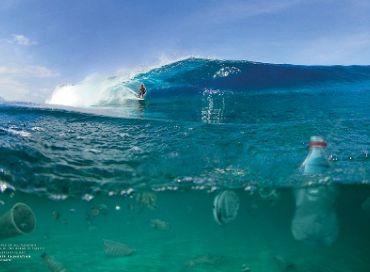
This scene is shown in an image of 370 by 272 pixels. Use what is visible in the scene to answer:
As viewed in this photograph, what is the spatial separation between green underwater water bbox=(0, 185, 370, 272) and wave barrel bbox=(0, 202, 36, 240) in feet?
19.7

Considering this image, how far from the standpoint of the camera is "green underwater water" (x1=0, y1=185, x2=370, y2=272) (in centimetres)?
2119

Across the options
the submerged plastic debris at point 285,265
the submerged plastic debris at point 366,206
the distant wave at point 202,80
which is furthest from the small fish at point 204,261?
the submerged plastic debris at point 366,206

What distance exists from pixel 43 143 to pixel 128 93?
3.58 m

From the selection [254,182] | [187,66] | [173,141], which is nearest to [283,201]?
[254,182]

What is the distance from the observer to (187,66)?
1201cm

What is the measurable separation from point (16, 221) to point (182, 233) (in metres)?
31.7

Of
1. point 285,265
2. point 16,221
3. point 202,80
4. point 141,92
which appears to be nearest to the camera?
point 16,221

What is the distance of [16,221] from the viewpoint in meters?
11.3

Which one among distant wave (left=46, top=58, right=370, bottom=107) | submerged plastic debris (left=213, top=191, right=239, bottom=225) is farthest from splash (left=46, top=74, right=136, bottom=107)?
submerged plastic debris (left=213, top=191, right=239, bottom=225)

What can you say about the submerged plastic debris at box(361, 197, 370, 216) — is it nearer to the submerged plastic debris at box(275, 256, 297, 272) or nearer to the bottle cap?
the submerged plastic debris at box(275, 256, 297, 272)

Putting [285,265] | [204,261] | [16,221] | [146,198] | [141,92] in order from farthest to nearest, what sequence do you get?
1. [146,198]
2. [204,261]
3. [285,265]
4. [141,92]
5. [16,221]

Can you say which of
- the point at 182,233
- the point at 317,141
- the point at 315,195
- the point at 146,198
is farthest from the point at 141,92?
the point at 182,233

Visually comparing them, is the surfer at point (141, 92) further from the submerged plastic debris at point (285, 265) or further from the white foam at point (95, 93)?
the submerged plastic debris at point (285, 265)

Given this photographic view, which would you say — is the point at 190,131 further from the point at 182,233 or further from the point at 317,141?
the point at 182,233
